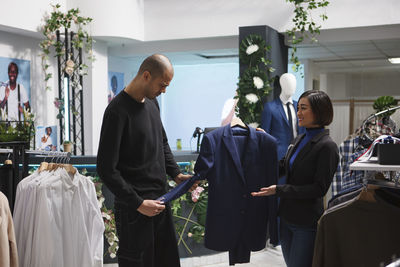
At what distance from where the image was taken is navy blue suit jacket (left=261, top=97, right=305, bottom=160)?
561cm

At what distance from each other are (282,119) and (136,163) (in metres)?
3.31

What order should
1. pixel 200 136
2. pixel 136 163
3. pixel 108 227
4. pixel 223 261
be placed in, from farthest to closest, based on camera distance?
pixel 200 136
pixel 223 261
pixel 108 227
pixel 136 163

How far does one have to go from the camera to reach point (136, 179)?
2615 millimetres

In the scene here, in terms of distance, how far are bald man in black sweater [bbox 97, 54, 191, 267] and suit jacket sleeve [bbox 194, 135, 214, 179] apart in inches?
9.3

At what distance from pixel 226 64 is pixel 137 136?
793cm

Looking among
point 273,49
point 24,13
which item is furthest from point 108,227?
point 24,13

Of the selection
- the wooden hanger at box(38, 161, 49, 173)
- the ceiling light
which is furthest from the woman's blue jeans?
the ceiling light

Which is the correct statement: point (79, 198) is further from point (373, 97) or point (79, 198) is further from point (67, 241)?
point (373, 97)

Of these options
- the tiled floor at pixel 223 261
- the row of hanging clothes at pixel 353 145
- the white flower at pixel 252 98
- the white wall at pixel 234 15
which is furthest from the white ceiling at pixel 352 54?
the tiled floor at pixel 223 261

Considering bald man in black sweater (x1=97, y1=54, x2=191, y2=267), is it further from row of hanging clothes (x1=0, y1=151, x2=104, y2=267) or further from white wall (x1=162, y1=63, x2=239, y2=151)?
white wall (x1=162, y1=63, x2=239, y2=151)

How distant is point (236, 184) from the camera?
2.85m

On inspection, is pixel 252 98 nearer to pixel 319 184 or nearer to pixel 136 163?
pixel 319 184

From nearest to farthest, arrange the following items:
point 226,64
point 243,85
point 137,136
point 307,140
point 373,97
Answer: point 137,136 < point 307,140 < point 243,85 < point 373,97 < point 226,64

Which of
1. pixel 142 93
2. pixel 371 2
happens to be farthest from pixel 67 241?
pixel 371 2
